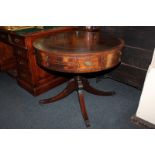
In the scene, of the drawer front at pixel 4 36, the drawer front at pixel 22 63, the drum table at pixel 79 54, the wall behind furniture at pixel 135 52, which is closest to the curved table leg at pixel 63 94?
the drawer front at pixel 22 63

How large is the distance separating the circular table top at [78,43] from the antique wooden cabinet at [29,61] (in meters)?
0.28

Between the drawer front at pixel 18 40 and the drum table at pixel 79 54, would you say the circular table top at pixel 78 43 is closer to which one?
the drum table at pixel 79 54

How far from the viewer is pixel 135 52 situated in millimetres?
2146

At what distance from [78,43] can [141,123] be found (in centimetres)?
95

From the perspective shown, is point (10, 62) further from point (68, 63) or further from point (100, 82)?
point (68, 63)

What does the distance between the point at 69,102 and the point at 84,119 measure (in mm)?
402

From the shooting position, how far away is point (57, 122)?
1.82m

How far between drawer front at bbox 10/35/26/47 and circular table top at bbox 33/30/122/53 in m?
0.32

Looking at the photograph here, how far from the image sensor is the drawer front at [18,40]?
194 centimetres

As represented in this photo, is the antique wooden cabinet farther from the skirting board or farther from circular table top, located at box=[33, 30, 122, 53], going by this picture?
the skirting board

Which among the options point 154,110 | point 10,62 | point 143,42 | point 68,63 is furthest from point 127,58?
point 10,62

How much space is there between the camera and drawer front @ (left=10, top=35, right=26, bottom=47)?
194 centimetres

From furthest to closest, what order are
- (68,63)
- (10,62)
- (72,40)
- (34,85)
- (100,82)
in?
(10,62) → (100,82) → (34,85) → (72,40) → (68,63)

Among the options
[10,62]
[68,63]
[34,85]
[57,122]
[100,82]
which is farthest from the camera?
[10,62]
